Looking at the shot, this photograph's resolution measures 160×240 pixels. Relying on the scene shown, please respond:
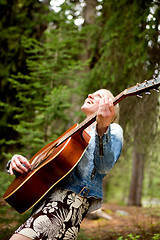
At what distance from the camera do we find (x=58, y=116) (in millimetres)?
4461

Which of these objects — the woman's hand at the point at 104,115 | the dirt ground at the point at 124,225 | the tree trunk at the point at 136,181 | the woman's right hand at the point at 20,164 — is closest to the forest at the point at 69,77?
the dirt ground at the point at 124,225

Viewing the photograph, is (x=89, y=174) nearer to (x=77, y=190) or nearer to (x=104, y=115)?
(x=77, y=190)

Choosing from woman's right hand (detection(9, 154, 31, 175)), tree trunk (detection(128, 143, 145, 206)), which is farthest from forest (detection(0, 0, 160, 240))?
tree trunk (detection(128, 143, 145, 206))

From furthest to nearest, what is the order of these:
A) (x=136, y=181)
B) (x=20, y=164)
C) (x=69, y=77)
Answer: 1. (x=136, y=181)
2. (x=69, y=77)
3. (x=20, y=164)

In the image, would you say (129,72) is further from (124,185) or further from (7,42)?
(124,185)

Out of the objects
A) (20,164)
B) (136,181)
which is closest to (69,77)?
(20,164)

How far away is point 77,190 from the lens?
6.07 ft

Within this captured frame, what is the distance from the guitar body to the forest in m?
1.43

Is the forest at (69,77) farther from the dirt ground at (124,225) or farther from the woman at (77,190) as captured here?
the woman at (77,190)

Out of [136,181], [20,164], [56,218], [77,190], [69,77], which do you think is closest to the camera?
[56,218]

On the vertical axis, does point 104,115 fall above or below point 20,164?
above

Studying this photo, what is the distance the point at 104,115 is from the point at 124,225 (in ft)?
12.8

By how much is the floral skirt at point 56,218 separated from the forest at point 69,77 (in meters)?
1.58

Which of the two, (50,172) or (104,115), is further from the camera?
(50,172)
